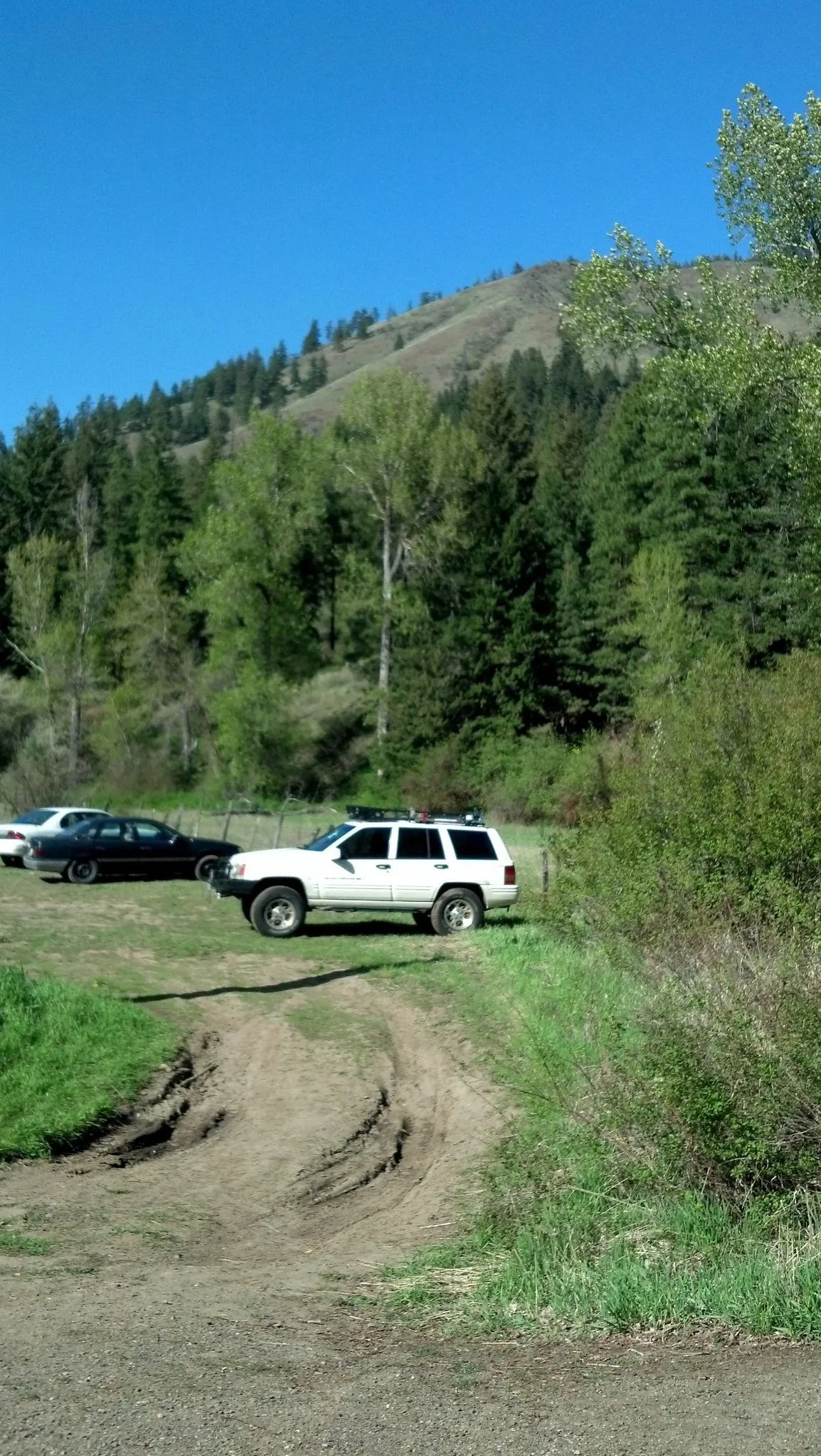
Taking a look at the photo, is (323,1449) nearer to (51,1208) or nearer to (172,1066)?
(51,1208)

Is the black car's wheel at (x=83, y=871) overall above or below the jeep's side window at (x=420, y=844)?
below

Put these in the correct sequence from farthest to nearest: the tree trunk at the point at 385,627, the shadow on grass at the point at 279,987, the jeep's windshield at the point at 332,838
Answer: the tree trunk at the point at 385,627 < the jeep's windshield at the point at 332,838 < the shadow on grass at the point at 279,987

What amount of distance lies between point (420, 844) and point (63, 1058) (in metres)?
10.6

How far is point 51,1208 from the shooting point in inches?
351

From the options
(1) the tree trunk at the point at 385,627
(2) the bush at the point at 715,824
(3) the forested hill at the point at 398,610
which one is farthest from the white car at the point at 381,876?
(1) the tree trunk at the point at 385,627

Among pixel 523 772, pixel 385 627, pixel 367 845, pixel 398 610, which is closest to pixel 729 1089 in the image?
pixel 367 845

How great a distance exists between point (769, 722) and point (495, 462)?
189 feet

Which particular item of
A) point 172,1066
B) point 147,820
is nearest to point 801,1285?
point 172,1066

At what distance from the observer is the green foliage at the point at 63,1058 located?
1066cm

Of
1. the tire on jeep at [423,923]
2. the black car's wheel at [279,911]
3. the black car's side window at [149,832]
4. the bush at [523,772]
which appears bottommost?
the tire on jeep at [423,923]

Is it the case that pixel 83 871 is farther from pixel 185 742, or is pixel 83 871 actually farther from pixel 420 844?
pixel 185 742

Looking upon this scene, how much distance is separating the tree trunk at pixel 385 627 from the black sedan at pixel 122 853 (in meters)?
28.6

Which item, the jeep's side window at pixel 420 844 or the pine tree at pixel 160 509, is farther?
the pine tree at pixel 160 509

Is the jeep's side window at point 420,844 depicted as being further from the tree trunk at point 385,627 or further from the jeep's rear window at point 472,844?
the tree trunk at point 385,627
